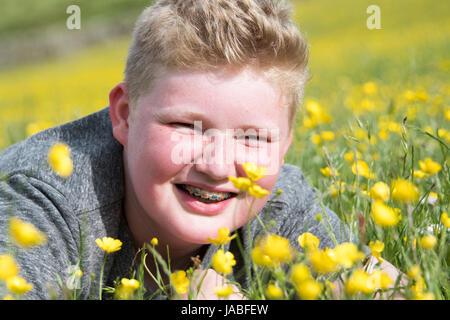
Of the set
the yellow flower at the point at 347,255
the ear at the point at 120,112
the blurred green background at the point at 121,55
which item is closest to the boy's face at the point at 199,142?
the ear at the point at 120,112

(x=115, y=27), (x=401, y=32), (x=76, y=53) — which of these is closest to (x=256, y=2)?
(x=401, y=32)

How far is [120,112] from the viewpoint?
1394 millimetres

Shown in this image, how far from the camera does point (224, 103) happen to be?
1134 mm

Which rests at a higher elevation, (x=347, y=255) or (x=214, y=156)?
(x=214, y=156)

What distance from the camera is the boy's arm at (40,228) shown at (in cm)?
107

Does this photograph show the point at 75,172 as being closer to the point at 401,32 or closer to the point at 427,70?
the point at 427,70

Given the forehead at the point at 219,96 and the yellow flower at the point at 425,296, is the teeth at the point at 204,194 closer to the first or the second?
the forehead at the point at 219,96

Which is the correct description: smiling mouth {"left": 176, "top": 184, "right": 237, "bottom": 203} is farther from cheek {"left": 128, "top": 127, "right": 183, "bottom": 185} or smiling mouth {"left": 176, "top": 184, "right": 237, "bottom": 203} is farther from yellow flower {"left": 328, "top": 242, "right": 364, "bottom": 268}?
yellow flower {"left": 328, "top": 242, "right": 364, "bottom": 268}

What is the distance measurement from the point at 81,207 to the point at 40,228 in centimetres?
14

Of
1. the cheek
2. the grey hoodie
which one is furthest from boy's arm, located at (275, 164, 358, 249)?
the cheek

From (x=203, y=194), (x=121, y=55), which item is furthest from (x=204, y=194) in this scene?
(x=121, y=55)

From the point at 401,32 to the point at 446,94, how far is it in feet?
26.1

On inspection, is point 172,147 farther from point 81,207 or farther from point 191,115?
point 81,207

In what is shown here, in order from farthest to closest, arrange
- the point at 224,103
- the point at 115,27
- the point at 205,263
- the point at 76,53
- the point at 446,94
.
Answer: the point at 115,27 < the point at 76,53 < the point at 446,94 < the point at 205,263 < the point at 224,103
